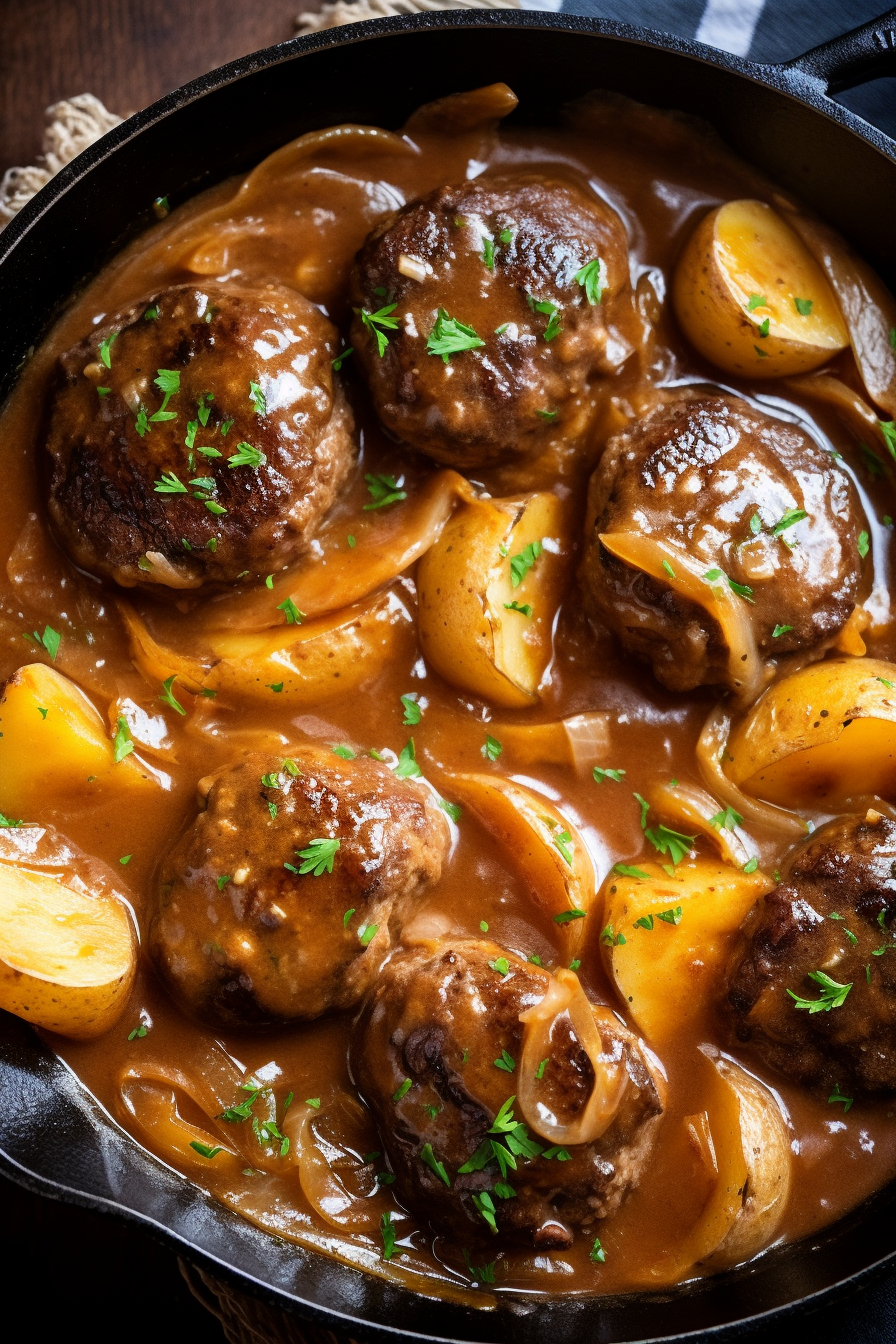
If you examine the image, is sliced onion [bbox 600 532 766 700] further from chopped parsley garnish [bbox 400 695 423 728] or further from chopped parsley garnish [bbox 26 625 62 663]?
chopped parsley garnish [bbox 26 625 62 663]

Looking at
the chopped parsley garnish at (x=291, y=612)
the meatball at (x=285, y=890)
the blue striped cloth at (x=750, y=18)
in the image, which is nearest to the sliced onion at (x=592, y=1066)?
the meatball at (x=285, y=890)

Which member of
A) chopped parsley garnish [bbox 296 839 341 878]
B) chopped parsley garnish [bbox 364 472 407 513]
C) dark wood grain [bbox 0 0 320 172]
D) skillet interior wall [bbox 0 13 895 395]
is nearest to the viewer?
A: chopped parsley garnish [bbox 296 839 341 878]

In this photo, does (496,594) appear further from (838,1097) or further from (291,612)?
(838,1097)

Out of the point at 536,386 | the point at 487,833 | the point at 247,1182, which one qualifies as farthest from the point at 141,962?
the point at 536,386

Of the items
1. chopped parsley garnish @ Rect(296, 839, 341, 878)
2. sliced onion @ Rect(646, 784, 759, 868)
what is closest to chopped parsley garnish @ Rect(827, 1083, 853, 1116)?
sliced onion @ Rect(646, 784, 759, 868)

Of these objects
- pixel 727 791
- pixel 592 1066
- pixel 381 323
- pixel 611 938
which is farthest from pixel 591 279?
pixel 592 1066

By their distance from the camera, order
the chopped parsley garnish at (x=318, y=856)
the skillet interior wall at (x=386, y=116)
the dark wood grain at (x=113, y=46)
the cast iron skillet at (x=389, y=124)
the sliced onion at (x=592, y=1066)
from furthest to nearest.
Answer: the dark wood grain at (x=113, y=46), the skillet interior wall at (x=386, y=116), the cast iron skillet at (x=389, y=124), the chopped parsley garnish at (x=318, y=856), the sliced onion at (x=592, y=1066)

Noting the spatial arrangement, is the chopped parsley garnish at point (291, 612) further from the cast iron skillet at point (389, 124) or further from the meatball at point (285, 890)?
the cast iron skillet at point (389, 124)
